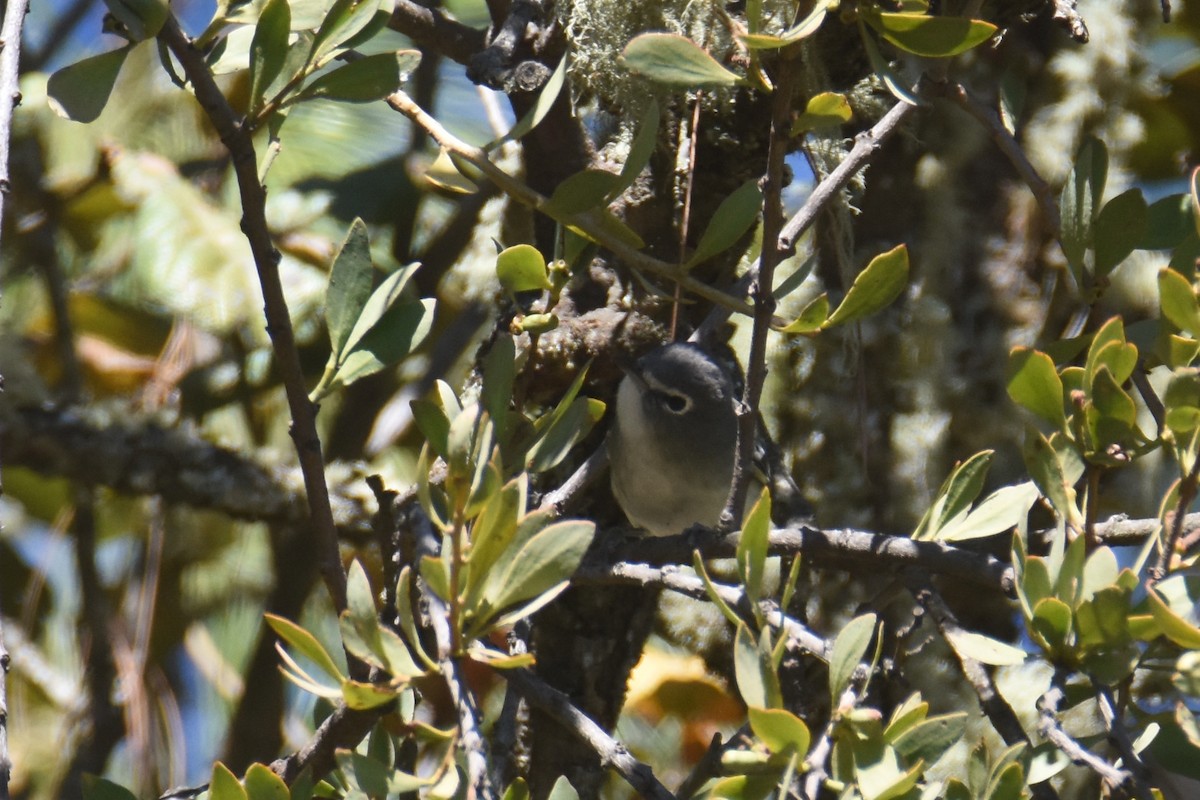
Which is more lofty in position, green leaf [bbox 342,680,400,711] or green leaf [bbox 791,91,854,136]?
green leaf [bbox 791,91,854,136]

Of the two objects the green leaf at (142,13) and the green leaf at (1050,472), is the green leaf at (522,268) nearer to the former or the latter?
the green leaf at (142,13)

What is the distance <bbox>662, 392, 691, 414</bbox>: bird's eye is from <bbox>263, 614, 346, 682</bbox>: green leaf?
148 cm

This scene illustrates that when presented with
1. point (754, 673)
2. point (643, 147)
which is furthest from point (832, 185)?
point (754, 673)

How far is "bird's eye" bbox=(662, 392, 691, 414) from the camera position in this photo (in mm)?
2256

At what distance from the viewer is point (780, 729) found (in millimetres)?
700

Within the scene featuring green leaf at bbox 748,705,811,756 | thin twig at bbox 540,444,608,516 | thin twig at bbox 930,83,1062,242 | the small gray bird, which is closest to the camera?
green leaf at bbox 748,705,811,756

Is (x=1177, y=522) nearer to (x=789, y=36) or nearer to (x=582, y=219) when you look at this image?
(x=789, y=36)

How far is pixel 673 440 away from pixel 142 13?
1575mm

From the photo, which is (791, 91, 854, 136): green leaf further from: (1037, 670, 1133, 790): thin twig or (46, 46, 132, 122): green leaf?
(46, 46, 132, 122): green leaf

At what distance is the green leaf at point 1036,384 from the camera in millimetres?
861

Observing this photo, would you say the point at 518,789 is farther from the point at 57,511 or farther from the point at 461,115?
the point at 461,115

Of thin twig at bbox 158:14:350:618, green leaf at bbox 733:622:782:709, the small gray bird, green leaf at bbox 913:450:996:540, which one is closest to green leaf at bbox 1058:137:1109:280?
green leaf at bbox 913:450:996:540

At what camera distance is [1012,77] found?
4.46ft

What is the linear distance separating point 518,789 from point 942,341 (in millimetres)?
1420
